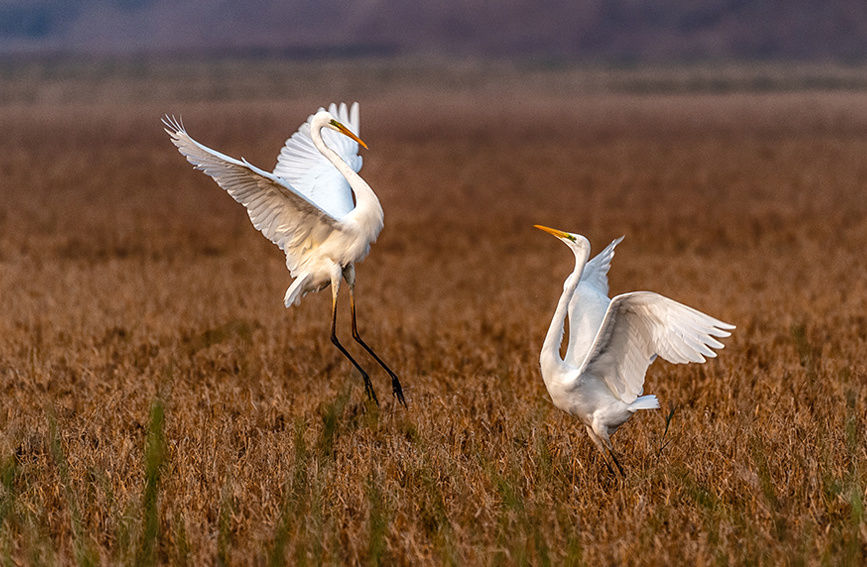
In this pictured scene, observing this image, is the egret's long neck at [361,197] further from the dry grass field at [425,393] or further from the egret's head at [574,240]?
the egret's head at [574,240]

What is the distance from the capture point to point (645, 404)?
4.50 m

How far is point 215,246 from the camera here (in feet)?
48.3

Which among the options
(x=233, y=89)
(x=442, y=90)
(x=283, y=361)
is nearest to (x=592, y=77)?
(x=442, y=90)

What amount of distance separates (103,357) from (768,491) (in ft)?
17.8

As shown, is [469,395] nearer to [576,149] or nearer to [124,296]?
[124,296]

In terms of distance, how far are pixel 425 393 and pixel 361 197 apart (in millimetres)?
1299

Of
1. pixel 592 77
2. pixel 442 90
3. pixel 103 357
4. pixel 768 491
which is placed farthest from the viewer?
pixel 592 77

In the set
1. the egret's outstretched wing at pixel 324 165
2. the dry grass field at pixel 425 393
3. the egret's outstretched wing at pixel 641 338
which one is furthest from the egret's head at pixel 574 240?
the egret's outstretched wing at pixel 324 165

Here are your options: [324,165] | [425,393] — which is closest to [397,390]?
[425,393]

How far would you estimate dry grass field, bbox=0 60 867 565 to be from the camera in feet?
11.9

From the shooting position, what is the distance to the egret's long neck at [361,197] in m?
6.05

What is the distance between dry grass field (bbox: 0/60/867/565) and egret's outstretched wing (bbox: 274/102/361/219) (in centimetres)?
121

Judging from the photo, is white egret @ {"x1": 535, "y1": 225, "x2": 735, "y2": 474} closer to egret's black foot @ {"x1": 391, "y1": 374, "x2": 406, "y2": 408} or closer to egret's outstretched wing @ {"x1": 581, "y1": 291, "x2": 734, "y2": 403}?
egret's outstretched wing @ {"x1": 581, "y1": 291, "x2": 734, "y2": 403}

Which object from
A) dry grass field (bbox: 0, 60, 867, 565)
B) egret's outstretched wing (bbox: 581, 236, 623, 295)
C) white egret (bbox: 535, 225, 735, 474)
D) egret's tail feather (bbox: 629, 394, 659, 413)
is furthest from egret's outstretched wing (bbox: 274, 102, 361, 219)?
egret's tail feather (bbox: 629, 394, 659, 413)
